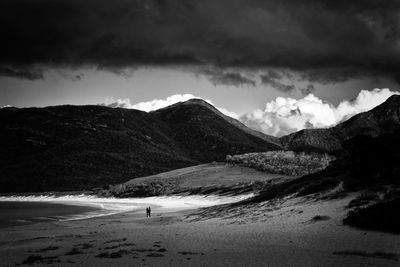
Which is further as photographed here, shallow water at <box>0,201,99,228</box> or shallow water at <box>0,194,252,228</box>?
shallow water at <box>0,194,252,228</box>

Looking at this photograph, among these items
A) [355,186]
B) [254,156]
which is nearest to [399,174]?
[355,186]

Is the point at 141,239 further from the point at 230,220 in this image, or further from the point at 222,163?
the point at 222,163

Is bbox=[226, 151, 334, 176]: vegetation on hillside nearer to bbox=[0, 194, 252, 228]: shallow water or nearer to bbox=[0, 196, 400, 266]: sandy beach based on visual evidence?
bbox=[0, 194, 252, 228]: shallow water

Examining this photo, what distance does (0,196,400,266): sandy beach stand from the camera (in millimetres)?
21078

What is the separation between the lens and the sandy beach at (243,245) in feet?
69.2

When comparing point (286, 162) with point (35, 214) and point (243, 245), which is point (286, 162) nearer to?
point (35, 214)

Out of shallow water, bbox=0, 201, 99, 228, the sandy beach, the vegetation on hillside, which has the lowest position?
the sandy beach

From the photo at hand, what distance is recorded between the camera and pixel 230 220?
38.0m

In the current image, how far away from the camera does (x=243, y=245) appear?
84.4 ft

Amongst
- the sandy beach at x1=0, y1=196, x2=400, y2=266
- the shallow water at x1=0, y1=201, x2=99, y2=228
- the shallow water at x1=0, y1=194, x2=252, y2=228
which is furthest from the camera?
the shallow water at x1=0, y1=194, x2=252, y2=228

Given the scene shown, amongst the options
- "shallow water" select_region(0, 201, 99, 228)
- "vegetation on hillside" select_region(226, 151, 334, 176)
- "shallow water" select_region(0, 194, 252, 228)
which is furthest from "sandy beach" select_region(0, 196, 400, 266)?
"vegetation on hillside" select_region(226, 151, 334, 176)

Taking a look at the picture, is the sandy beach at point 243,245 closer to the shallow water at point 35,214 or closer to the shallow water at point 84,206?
the shallow water at point 35,214

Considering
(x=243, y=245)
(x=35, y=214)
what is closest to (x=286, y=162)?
(x=35, y=214)

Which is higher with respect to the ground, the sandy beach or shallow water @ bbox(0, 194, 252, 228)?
shallow water @ bbox(0, 194, 252, 228)
